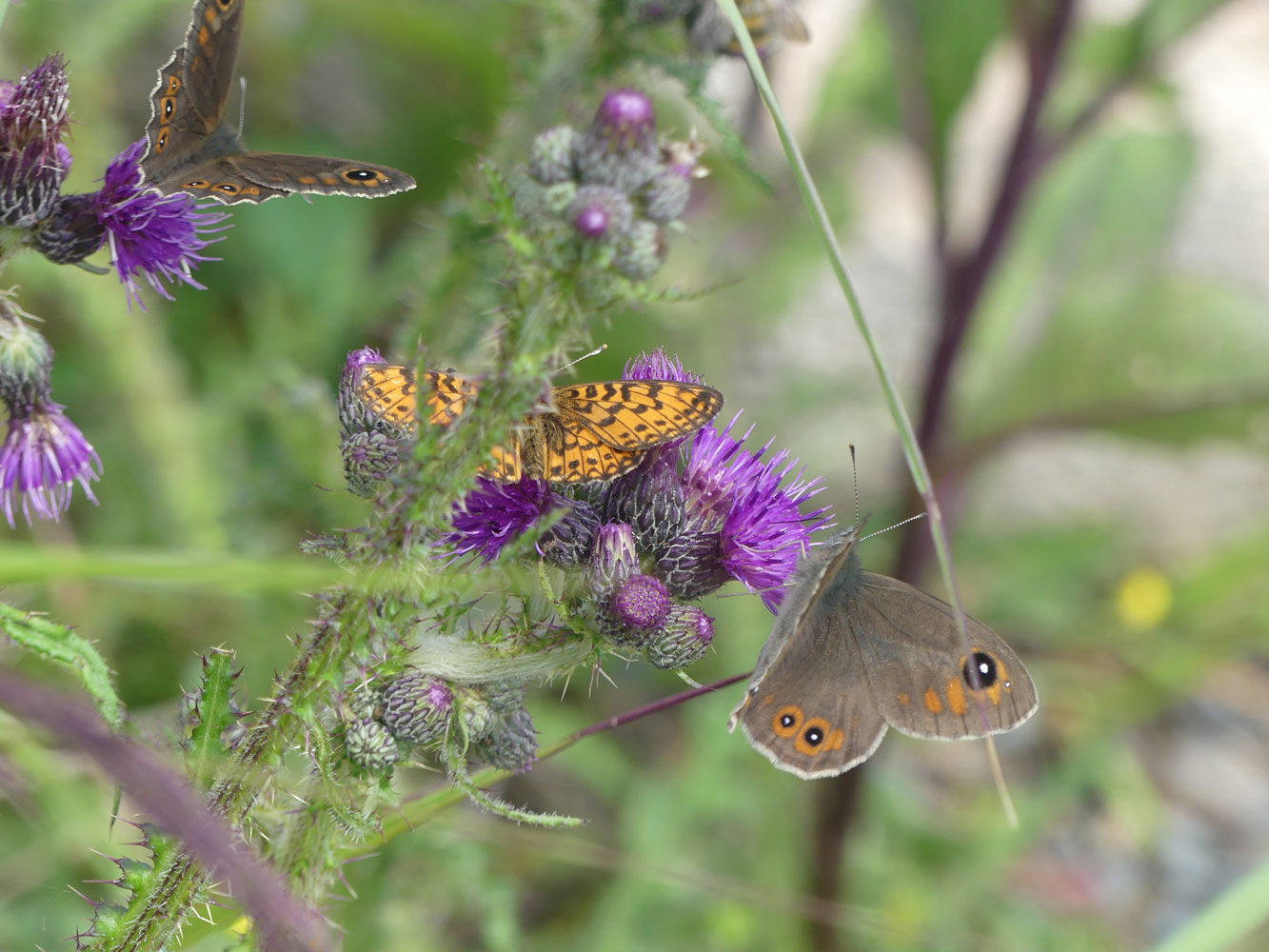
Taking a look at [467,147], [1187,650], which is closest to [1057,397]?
[1187,650]

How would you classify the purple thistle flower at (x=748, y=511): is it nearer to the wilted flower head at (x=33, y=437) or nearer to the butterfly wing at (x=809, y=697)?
the butterfly wing at (x=809, y=697)

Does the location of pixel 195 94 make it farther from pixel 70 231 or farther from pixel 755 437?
pixel 755 437

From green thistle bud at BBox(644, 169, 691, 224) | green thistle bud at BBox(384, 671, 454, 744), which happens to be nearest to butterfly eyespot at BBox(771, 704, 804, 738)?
green thistle bud at BBox(384, 671, 454, 744)

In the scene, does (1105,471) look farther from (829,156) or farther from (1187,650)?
(829,156)

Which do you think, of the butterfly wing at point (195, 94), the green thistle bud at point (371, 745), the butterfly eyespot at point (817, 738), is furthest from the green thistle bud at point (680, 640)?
the butterfly wing at point (195, 94)

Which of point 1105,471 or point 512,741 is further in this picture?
point 1105,471

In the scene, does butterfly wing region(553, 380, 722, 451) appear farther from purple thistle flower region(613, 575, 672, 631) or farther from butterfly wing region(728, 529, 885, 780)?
butterfly wing region(728, 529, 885, 780)

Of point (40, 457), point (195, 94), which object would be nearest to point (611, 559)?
point (40, 457)
